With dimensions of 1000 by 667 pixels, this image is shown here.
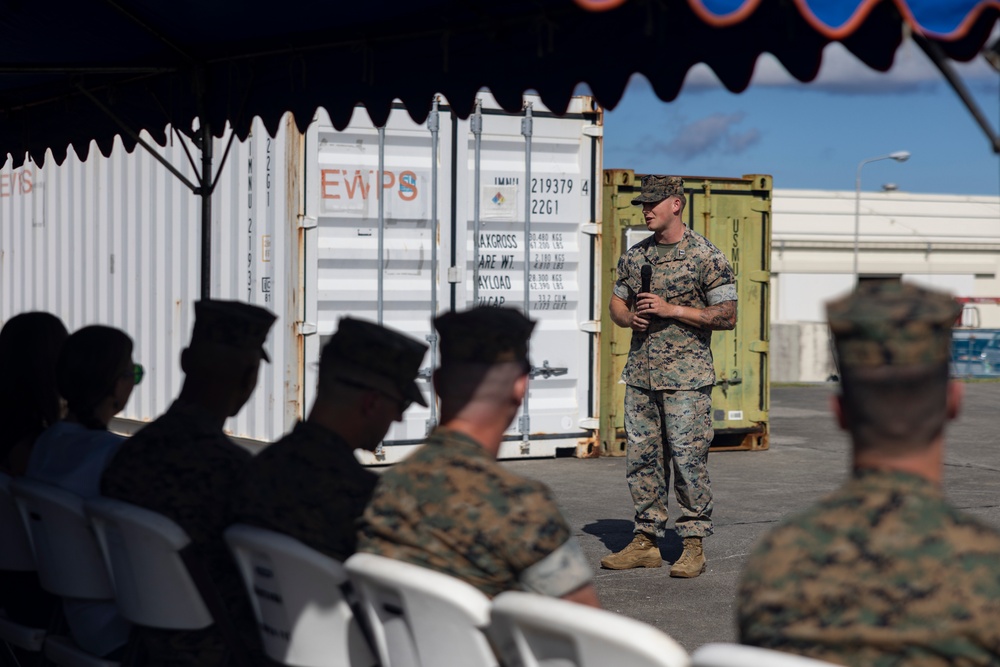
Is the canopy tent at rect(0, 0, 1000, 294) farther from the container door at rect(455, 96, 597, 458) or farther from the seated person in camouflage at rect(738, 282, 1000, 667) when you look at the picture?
the container door at rect(455, 96, 597, 458)

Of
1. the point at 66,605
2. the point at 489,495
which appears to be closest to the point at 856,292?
the point at 489,495

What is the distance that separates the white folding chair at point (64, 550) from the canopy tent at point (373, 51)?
186cm

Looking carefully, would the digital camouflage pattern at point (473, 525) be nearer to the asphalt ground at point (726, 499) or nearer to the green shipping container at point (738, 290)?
the asphalt ground at point (726, 499)

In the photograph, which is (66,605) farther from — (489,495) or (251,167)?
(251,167)

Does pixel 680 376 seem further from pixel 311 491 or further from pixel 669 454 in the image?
pixel 311 491

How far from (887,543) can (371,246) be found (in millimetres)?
8331

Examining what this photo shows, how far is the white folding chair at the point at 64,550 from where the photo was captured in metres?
3.40

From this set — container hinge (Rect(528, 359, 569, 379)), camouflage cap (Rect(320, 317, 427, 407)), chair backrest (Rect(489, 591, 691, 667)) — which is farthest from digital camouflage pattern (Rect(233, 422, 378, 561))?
container hinge (Rect(528, 359, 569, 379))

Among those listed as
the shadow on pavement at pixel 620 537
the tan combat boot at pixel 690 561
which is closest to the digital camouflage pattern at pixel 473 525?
the tan combat boot at pixel 690 561

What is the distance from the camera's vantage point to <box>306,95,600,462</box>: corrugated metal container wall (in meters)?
9.93

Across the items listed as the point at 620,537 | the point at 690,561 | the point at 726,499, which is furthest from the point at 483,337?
the point at 726,499

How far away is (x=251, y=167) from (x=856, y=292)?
28.0ft

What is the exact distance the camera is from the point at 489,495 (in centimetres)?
255

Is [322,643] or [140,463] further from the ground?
[140,463]
